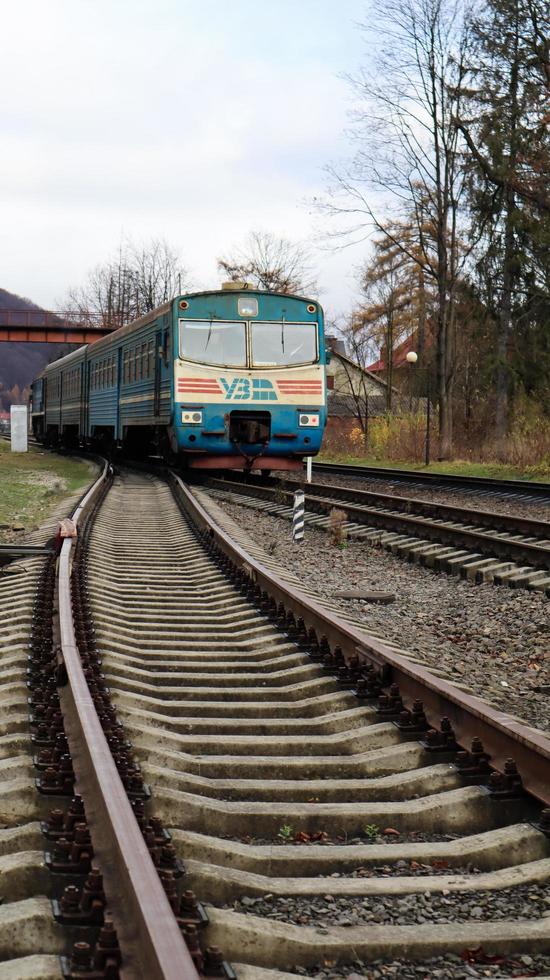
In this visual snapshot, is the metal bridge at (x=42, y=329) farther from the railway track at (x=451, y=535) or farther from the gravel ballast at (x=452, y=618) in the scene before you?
the gravel ballast at (x=452, y=618)

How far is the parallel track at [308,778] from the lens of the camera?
256 centimetres

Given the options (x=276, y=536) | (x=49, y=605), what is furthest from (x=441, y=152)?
(x=49, y=605)

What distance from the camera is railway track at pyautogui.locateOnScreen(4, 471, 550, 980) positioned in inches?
95.9

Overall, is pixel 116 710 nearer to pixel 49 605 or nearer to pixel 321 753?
pixel 321 753

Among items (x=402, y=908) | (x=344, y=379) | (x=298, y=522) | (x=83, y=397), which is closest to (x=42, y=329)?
(x=344, y=379)

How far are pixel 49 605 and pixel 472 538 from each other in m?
5.06

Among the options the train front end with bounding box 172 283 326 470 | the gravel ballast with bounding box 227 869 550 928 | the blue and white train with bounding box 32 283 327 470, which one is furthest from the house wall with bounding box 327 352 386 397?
the gravel ballast with bounding box 227 869 550 928

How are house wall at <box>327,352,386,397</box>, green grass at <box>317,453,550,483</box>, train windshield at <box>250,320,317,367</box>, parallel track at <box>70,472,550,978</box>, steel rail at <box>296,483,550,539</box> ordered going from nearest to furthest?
parallel track at <box>70,472,550,978</box> < steel rail at <box>296,483,550,539</box> < train windshield at <box>250,320,317,367</box> < green grass at <box>317,453,550,483</box> < house wall at <box>327,352,386,397</box>

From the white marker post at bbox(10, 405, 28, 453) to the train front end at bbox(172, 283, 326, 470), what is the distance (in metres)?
16.7

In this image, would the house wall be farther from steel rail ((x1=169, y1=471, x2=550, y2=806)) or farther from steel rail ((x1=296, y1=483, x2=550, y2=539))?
steel rail ((x1=169, y1=471, x2=550, y2=806))

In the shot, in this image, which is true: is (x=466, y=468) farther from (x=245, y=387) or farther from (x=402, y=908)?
(x=402, y=908)

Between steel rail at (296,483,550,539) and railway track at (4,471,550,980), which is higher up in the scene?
steel rail at (296,483,550,539)

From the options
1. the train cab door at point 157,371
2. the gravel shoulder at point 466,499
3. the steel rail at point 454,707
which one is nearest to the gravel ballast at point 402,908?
the steel rail at point 454,707

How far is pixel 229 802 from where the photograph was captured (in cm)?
342
